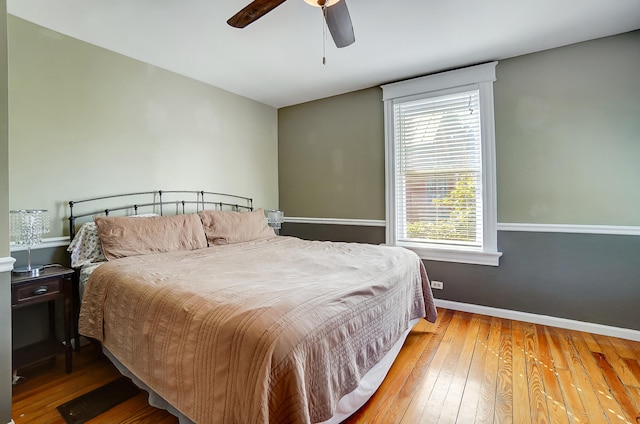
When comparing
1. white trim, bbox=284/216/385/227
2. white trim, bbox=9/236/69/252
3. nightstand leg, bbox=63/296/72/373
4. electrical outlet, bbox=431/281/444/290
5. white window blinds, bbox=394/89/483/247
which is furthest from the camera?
white trim, bbox=284/216/385/227

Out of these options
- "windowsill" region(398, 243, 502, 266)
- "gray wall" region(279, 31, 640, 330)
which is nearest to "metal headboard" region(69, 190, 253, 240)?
"windowsill" region(398, 243, 502, 266)

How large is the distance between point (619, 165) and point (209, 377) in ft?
11.4

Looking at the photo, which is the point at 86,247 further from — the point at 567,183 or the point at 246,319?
the point at 567,183

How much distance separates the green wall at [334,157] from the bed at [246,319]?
4.55 ft

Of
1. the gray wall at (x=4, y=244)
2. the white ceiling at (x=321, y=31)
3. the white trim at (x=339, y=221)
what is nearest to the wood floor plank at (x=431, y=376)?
the white trim at (x=339, y=221)

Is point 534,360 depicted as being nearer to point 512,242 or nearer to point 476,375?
point 476,375

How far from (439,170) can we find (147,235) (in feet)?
9.75

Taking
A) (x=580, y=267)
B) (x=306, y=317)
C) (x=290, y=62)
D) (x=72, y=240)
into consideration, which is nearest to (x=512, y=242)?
(x=580, y=267)

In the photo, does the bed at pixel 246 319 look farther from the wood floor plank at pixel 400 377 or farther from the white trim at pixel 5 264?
the white trim at pixel 5 264

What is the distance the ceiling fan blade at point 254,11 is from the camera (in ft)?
5.39

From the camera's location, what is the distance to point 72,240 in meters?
2.42

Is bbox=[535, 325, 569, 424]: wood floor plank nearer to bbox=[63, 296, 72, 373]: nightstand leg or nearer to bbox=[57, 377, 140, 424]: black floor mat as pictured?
bbox=[57, 377, 140, 424]: black floor mat

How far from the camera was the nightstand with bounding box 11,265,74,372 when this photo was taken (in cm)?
188

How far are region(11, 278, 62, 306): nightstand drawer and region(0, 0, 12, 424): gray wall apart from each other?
0.40m
